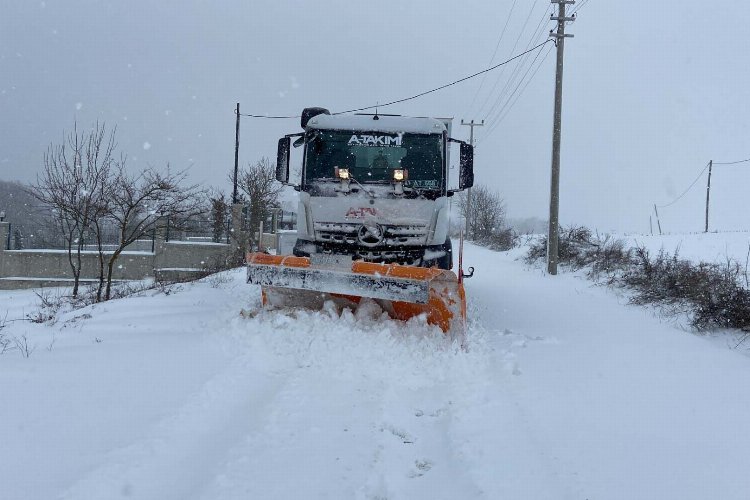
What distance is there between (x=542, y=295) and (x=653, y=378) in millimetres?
5408

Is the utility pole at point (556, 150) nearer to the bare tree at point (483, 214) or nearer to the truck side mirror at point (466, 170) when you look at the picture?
the truck side mirror at point (466, 170)

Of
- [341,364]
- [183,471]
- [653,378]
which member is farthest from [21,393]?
[653,378]

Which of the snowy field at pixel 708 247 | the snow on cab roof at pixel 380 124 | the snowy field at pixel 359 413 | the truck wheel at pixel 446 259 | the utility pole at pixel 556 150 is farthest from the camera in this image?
the utility pole at pixel 556 150

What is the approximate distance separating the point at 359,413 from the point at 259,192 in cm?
2162

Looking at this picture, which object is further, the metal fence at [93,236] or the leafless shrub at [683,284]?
the metal fence at [93,236]

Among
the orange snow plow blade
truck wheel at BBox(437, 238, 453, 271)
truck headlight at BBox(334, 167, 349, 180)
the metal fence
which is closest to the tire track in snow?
the orange snow plow blade

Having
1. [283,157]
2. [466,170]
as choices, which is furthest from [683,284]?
[283,157]

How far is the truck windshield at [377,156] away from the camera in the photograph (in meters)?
6.47

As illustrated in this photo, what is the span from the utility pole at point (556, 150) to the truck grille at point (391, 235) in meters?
8.45

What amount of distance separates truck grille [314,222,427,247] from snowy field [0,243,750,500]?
1199 mm

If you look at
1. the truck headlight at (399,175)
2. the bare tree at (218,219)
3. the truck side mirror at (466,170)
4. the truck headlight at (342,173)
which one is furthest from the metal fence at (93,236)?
the truck side mirror at (466,170)

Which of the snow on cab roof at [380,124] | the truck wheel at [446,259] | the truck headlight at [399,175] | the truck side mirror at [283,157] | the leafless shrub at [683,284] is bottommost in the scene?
the leafless shrub at [683,284]

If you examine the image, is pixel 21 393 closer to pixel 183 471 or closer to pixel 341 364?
pixel 183 471

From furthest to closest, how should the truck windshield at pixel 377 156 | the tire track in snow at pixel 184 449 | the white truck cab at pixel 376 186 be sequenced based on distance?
1. the truck windshield at pixel 377 156
2. the white truck cab at pixel 376 186
3. the tire track in snow at pixel 184 449
